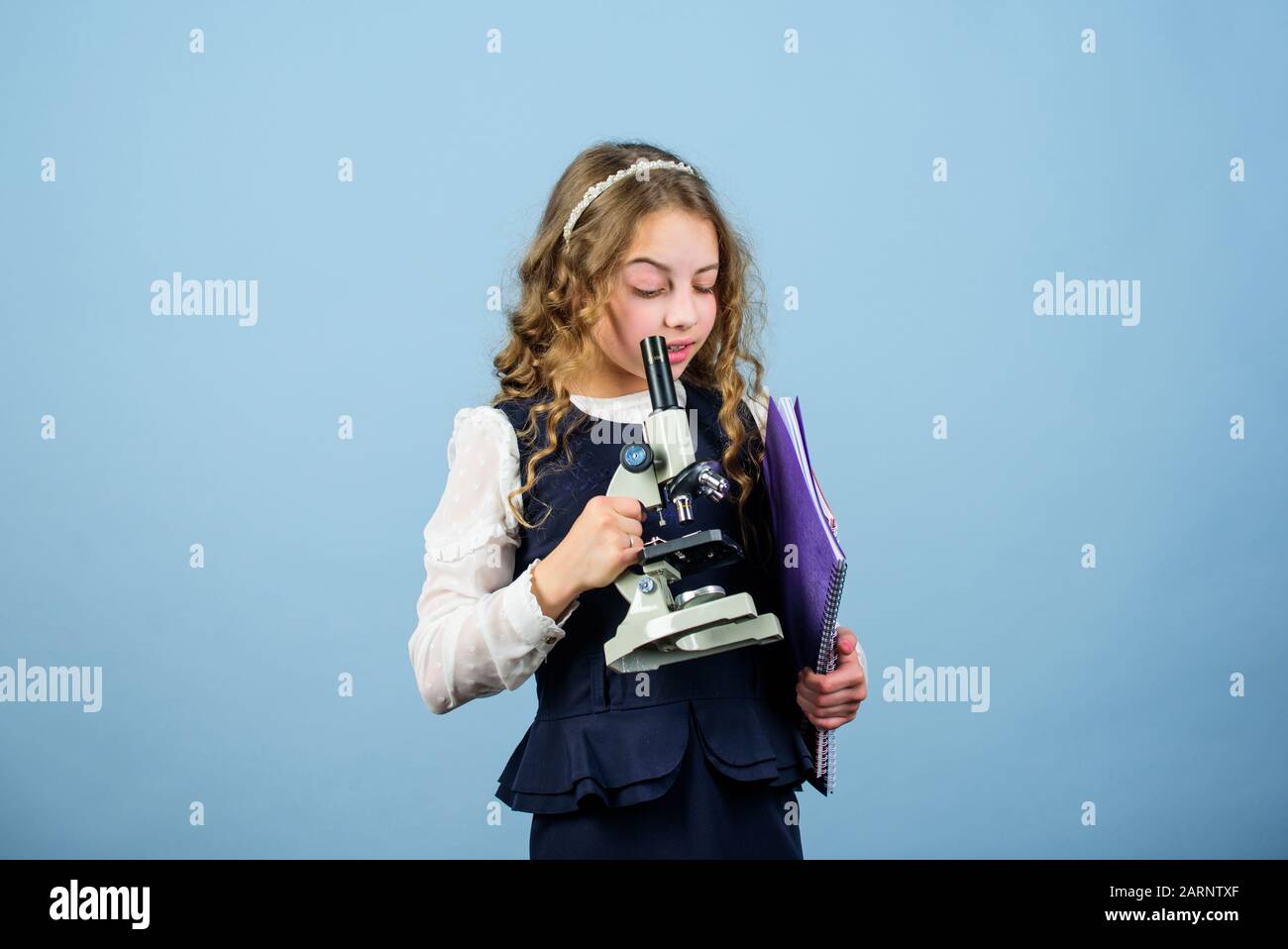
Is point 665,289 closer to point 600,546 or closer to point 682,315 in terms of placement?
point 682,315

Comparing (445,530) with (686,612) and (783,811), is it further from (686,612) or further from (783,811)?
(783,811)

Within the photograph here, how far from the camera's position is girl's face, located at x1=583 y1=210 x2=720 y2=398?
4.78ft

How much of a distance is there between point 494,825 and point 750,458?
1.53 m

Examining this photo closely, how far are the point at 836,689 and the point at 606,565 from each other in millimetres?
313

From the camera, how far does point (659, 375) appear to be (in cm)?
132

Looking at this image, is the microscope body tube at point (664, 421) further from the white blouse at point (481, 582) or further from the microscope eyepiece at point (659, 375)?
the white blouse at point (481, 582)

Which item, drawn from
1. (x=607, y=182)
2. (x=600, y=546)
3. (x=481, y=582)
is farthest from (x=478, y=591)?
(x=607, y=182)

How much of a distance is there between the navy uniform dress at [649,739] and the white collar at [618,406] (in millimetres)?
54

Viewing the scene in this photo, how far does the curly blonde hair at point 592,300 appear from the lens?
1508mm

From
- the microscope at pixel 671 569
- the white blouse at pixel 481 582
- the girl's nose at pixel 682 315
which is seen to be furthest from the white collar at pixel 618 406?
the microscope at pixel 671 569

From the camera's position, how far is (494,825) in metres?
2.82

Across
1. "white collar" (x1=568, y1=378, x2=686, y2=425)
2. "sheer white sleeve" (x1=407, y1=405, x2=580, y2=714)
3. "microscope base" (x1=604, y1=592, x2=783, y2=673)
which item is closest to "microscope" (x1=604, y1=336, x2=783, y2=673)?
"microscope base" (x1=604, y1=592, x2=783, y2=673)

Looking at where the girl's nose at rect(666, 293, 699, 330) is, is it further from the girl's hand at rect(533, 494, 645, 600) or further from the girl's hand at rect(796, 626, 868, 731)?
the girl's hand at rect(796, 626, 868, 731)

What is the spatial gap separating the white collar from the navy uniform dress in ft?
0.18
